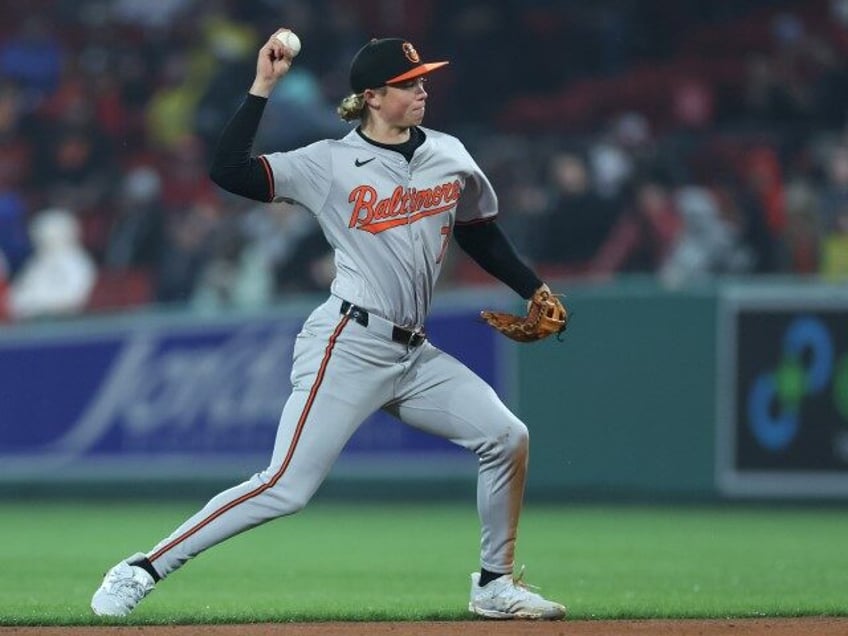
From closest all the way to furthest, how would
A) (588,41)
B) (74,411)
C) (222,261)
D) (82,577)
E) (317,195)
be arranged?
(317,195)
(82,577)
(74,411)
(222,261)
(588,41)

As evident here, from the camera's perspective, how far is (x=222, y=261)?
12.9 metres

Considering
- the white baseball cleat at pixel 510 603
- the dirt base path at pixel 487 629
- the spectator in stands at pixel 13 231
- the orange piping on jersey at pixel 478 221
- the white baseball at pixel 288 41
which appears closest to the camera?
the white baseball at pixel 288 41

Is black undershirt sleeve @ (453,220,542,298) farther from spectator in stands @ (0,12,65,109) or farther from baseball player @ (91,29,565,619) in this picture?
spectator in stands @ (0,12,65,109)

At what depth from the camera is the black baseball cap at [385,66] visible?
5.78 m

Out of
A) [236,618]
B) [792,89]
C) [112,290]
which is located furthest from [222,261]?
[236,618]

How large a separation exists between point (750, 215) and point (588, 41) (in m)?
4.18

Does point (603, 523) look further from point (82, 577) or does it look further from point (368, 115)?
point (368, 115)

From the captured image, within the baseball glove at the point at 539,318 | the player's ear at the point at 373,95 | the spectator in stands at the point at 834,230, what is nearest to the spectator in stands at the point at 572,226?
the spectator in stands at the point at 834,230

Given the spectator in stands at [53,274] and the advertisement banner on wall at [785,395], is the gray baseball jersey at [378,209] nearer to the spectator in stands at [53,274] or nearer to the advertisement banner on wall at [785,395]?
the advertisement banner on wall at [785,395]

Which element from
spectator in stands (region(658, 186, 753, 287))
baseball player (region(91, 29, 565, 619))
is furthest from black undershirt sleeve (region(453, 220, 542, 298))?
spectator in stands (region(658, 186, 753, 287))

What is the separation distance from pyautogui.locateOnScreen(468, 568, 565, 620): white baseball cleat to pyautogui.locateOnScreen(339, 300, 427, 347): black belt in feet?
2.88

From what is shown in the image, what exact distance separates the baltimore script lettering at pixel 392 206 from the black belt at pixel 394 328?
258 mm

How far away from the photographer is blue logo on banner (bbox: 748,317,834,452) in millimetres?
11070

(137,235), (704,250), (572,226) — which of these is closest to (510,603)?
(704,250)
